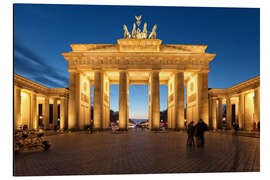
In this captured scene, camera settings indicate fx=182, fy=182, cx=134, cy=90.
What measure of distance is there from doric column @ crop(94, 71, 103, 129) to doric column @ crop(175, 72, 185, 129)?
46.8 feet

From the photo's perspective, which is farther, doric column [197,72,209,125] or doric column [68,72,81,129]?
doric column [197,72,209,125]

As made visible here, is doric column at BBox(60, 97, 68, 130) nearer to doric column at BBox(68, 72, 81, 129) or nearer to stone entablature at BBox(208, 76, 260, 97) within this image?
doric column at BBox(68, 72, 81, 129)

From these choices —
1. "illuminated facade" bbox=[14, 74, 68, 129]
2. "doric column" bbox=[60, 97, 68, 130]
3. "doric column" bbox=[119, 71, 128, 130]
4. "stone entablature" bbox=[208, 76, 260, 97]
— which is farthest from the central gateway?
"doric column" bbox=[60, 97, 68, 130]

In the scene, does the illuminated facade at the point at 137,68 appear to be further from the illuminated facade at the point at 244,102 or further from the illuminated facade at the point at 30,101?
the illuminated facade at the point at 244,102

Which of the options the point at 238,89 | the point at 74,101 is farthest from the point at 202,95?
the point at 74,101

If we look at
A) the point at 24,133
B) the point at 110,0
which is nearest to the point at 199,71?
the point at 110,0

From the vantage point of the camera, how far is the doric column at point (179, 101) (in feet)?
111

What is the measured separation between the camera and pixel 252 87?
32.7 metres

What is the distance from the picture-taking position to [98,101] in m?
33.9

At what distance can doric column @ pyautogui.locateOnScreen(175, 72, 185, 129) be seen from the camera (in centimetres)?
3384

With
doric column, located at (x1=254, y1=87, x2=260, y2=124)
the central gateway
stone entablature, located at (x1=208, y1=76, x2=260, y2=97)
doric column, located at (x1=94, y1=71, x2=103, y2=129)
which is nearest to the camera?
doric column, located at (x1=254, y1=87, x2=260, y2=124)

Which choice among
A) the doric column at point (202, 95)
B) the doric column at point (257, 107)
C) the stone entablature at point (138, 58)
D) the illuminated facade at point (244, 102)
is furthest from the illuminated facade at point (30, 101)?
the doric column at point (257, 107)

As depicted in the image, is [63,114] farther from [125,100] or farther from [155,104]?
[155,104]

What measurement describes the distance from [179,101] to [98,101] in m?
15.2
